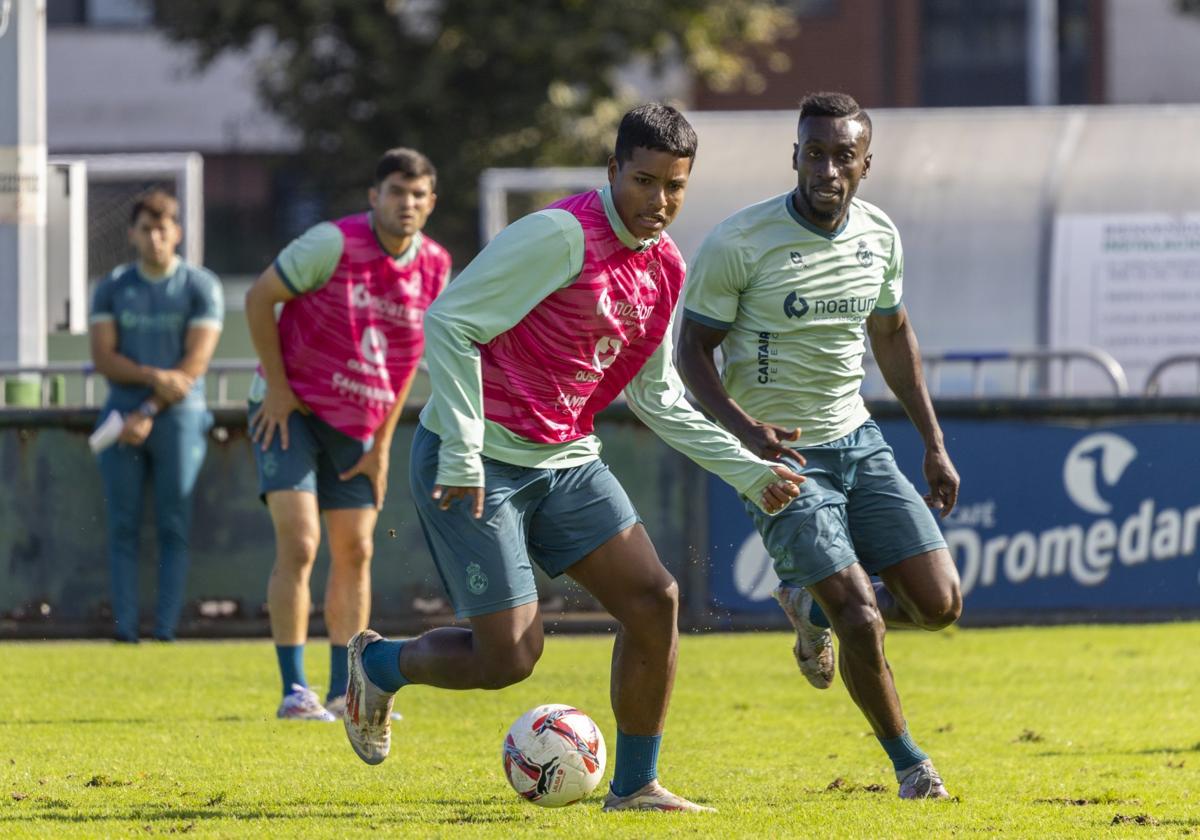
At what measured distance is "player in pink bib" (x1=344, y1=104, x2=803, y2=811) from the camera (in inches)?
239

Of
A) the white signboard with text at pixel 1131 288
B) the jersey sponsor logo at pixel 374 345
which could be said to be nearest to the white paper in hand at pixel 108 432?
the jersey sponsor logo at pixel 374 345

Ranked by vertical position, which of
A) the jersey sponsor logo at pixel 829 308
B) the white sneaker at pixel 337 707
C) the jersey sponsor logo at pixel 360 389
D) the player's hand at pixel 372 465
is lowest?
the white sneaker at pixel 337 707

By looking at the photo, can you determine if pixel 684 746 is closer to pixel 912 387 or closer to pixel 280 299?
pixel 912 387

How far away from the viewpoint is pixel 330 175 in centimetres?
3017

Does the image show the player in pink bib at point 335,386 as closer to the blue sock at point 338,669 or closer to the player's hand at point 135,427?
the blue sock at point 338,669

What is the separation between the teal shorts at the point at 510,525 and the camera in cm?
628

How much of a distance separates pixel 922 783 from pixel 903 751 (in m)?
0.12

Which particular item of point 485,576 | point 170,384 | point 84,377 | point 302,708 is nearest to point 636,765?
point 485,576

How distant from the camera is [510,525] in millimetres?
6320

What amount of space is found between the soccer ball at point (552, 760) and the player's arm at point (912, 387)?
1.70m

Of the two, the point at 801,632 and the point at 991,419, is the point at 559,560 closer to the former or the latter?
the point at 801,632

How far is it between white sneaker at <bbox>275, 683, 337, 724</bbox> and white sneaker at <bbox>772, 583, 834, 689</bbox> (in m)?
2.14

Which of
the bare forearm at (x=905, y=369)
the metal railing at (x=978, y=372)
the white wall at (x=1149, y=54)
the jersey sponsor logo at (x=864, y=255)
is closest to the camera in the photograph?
the jersey sponsor logo at (x=864, y=255)

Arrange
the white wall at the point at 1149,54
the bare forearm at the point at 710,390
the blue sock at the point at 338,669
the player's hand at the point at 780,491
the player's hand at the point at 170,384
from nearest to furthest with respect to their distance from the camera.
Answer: the player's hand at the point at 780,491 < the bare forearm at the point at 710,390 < the blue sock at the point at 338,669 < the player's hand at the point at 170,384 < the white wall at the point at 1149,54
